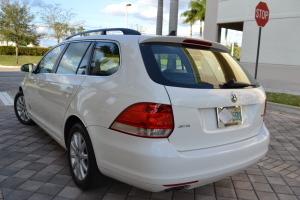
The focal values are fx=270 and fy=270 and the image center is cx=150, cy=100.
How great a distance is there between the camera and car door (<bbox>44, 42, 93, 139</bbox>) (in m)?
3.05

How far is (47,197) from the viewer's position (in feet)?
9.04

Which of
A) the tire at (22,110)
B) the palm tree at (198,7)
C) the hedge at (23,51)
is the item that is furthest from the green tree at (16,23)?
the tire at (22,110)

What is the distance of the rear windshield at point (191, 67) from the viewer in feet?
7.58

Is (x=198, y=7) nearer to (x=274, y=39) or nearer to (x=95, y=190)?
(x=274, y=39)

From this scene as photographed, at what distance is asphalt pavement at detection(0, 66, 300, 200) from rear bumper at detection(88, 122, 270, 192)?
1.89 ft

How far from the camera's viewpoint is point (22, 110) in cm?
524

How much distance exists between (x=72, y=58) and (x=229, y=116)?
6.70ft

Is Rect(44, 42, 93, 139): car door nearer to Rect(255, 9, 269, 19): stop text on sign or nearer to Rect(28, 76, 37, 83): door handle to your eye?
Rect(28, 76, 37, 83): door handle

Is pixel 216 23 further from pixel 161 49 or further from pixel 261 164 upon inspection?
pixel 161 49

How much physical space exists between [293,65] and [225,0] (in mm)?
4652

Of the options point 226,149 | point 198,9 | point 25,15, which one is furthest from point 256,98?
point 198,9

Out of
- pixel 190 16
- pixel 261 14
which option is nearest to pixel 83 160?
pixel 261 14

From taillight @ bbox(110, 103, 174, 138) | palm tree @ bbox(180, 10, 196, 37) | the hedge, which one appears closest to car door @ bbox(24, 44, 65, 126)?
taillight @ bbox(110, 103, 174, 138)

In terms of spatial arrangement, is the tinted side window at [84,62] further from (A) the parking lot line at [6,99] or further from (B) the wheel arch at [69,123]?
(A) the parking lot line at [6,99]
